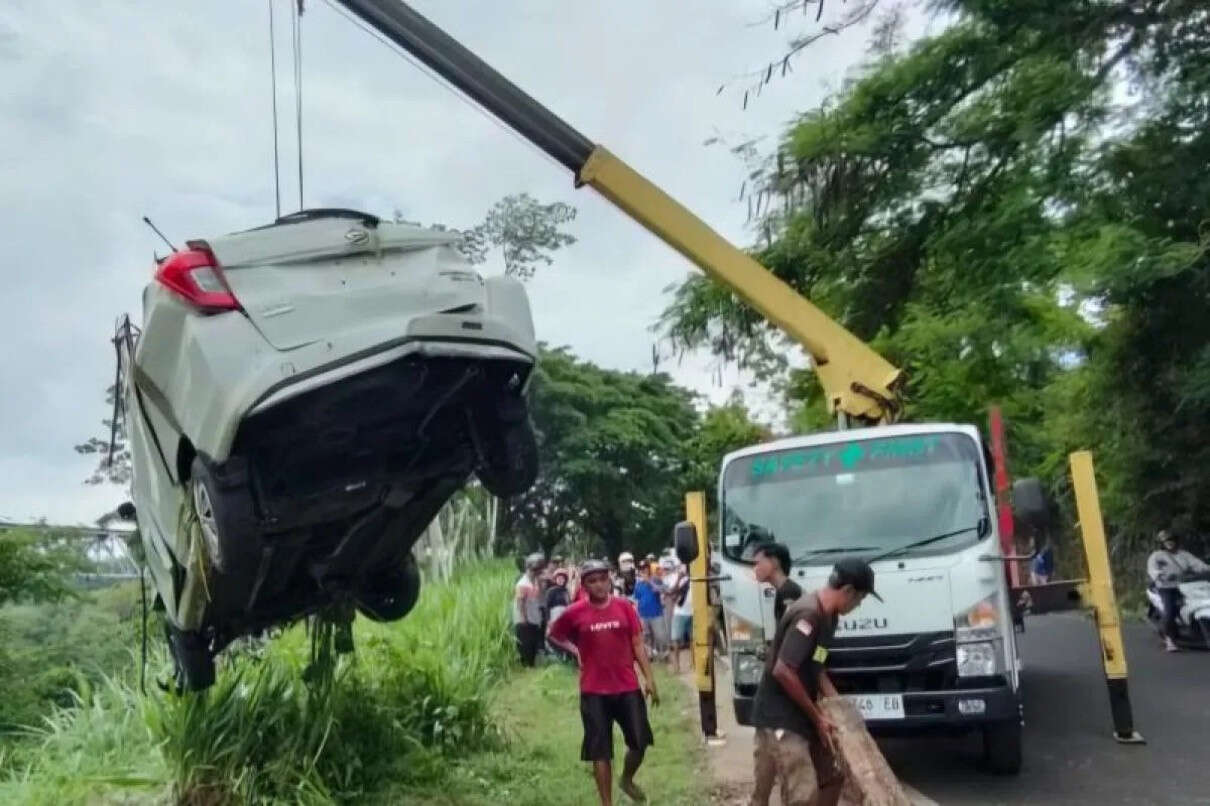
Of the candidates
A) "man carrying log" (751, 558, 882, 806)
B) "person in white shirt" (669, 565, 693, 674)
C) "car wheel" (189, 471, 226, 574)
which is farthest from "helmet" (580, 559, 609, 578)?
"person in white shirt" (669, 565, 693, 674)

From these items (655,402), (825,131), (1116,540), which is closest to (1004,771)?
(825,131)

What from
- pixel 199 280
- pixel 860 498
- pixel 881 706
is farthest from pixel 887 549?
Result: pixel 199 280

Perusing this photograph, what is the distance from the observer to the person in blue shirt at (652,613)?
17.2 meters

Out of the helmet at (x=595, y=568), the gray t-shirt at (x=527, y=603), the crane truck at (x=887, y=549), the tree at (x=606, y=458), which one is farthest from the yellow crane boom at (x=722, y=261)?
the tree at (x=606, y=458)

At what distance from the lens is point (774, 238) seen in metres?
14.6

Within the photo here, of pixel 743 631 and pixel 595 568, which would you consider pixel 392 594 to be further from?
pixel 743 631

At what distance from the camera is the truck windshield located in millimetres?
8289

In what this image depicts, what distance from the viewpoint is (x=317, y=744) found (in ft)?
24.7

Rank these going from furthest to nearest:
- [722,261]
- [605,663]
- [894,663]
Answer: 1. [722,261]
2. [894,663]
3. [605,663]

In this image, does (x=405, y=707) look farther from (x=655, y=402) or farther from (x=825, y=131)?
(x=655, y=402)

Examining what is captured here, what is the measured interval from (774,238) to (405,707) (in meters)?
7.52

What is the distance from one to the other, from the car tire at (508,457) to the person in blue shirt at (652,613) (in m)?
11.0

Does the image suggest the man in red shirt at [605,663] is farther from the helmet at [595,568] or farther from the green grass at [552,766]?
the green grass at [552,766]

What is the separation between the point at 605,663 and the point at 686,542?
139 cm
